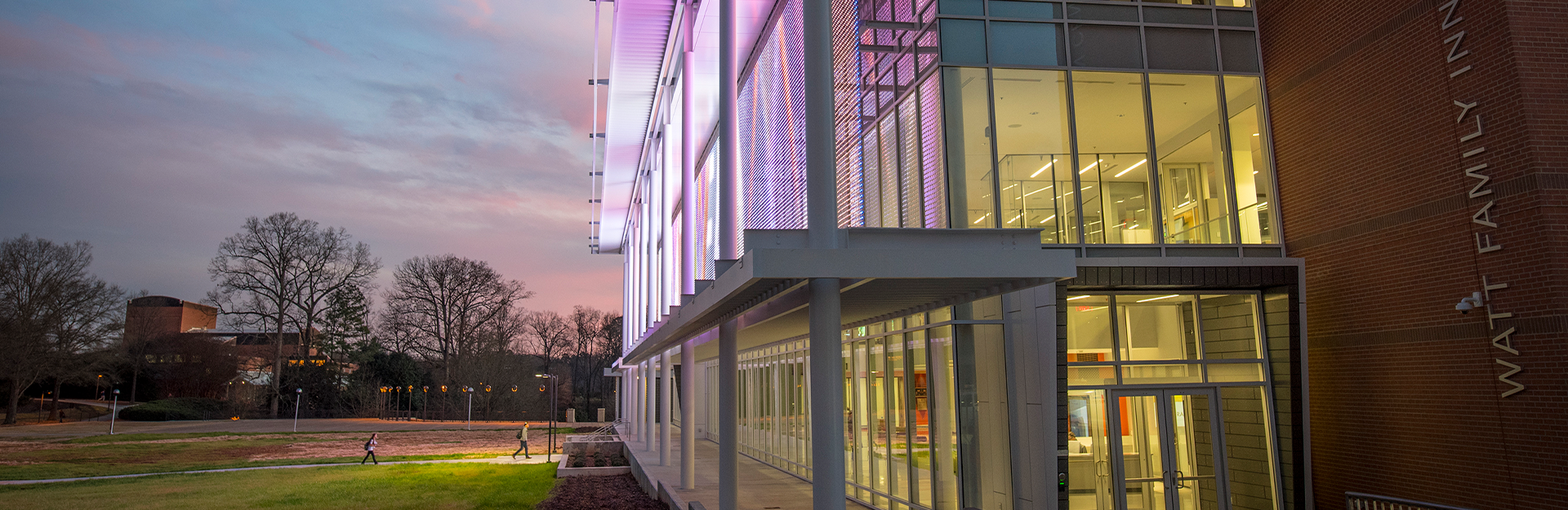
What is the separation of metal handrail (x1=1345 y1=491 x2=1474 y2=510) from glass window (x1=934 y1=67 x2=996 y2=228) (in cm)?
554

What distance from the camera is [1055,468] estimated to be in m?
9.42

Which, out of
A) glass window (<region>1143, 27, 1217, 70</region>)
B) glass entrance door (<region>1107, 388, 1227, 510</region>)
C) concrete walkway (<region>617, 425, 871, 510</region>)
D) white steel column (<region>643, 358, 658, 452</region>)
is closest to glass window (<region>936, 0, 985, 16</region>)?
glass window (<region>1143, 27, 1217, 70</region>)

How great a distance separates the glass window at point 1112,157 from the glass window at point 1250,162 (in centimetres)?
138

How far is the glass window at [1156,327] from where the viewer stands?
11.0m

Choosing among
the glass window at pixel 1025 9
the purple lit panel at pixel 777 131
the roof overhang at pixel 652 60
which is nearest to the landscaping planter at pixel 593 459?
the purple lit panel at pixel 777 131

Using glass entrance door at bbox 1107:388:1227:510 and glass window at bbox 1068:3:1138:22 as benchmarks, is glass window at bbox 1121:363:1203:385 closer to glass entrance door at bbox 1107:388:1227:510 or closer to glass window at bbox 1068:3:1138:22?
glass entrance door at bbox 1107:388:1227:510

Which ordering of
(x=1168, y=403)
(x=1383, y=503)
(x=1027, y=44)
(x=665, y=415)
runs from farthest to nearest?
(x=665, y=415)
(x=1027, y=44)
(x=1168, y=403)
(x=1383, y=503)

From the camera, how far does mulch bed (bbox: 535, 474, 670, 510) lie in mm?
15641

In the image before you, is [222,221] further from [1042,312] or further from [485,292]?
[1042,312]

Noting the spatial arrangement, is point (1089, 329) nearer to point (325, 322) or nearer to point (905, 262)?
point (905, 262)

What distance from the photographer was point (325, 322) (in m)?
60.3

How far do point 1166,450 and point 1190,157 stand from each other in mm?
4029

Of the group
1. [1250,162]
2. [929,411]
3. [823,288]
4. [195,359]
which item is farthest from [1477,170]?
[195,359]

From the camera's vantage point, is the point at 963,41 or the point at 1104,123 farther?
the point at 1104,123
